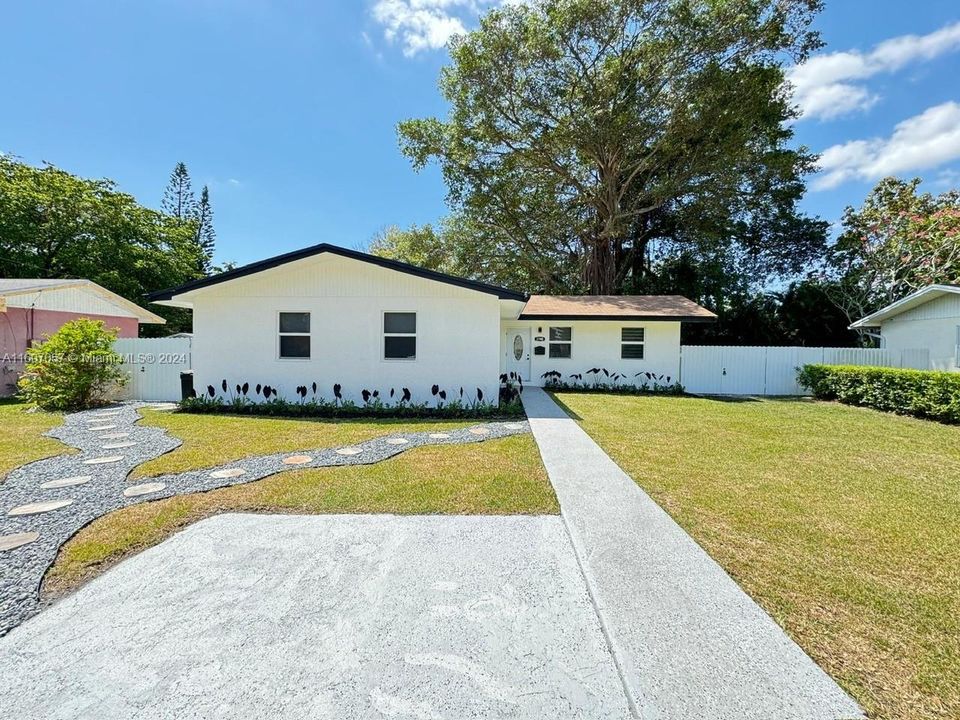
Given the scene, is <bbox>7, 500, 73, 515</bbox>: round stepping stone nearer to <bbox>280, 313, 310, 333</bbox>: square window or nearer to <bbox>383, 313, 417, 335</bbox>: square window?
<bbox>280, 313, 310, 333</bbox>: square window

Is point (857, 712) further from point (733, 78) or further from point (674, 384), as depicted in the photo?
point (733, 78)

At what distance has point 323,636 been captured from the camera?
2215 millimetres

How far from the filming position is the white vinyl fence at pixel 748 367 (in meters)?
13.7

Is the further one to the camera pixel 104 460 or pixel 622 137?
pixel 622 137

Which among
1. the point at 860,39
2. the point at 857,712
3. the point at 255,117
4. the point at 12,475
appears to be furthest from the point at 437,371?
the point at 860,39

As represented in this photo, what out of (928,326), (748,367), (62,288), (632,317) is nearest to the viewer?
(928,326)

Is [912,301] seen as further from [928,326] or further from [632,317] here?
[632,317]

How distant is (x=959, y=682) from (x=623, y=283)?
21653 mm

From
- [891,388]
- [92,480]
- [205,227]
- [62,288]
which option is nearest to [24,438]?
[92,480]

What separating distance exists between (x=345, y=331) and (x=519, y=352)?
6745 millimetres

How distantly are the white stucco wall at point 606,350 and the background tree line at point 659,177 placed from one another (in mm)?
6917

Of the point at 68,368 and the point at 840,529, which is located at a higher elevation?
the point at 68,368

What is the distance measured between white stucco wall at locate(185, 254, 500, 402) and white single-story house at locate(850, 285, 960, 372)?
12502 mm

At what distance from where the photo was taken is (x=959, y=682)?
1.92m
